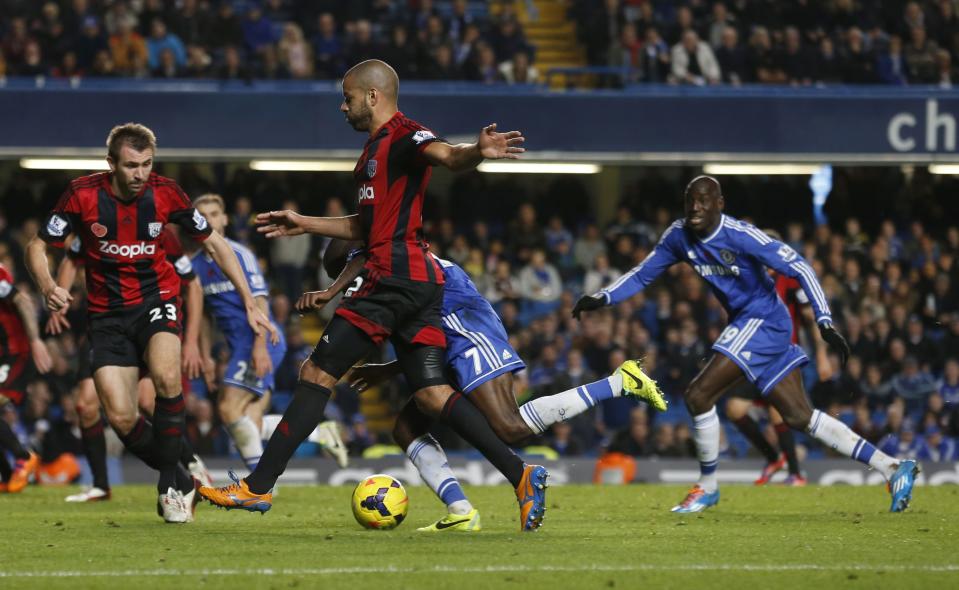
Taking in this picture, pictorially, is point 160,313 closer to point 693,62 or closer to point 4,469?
point 4,469

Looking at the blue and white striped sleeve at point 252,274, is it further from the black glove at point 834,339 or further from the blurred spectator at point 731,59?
the blurred spectator at point 731,59

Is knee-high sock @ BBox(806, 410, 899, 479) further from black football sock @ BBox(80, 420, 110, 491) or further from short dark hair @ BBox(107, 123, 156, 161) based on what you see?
black football sock @ BBox(80, 420, 110, 491)

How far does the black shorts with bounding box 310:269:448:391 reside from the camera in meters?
7.91

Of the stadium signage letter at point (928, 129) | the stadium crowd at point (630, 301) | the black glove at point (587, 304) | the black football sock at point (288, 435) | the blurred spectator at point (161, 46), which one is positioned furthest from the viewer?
the stadium signage letter at point (928, 129)

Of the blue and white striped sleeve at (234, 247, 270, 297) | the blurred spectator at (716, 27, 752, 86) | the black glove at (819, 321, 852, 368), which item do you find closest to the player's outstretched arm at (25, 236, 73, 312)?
the blue and white striped sleeve at (234, 247, 270, 297)

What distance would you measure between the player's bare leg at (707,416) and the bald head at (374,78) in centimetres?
353

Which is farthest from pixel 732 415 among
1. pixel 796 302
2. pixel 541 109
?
pixel 541 109

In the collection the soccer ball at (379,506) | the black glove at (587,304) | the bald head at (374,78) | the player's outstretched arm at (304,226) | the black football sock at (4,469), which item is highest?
the bald head at (374,78)

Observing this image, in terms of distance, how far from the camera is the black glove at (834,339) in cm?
966

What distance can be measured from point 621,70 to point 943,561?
1610cm

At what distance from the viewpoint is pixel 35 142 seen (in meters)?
21.0

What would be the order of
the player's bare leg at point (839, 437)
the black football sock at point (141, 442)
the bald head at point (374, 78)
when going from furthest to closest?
the player's bare leg at point (839, 437), the black football sock at point (141, 442), the bald head at point (374, 78)

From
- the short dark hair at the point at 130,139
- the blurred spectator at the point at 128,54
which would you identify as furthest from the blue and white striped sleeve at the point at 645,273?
the blurred spectator at the point at 128,54

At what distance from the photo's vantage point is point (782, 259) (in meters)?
10.4
